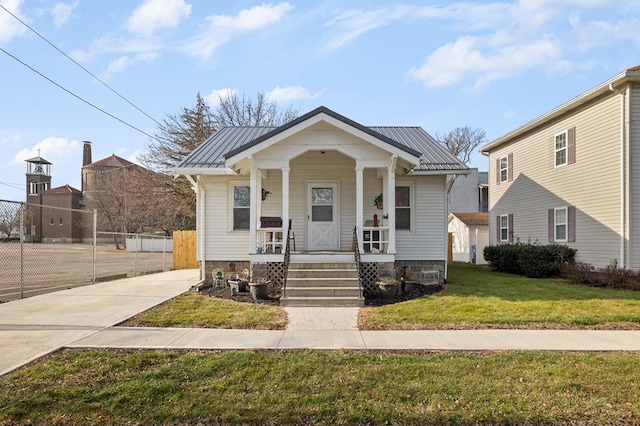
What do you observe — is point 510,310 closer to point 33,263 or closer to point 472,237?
point 33,263

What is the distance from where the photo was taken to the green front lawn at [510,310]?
24.4 feet

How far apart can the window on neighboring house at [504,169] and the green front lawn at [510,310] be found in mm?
10800

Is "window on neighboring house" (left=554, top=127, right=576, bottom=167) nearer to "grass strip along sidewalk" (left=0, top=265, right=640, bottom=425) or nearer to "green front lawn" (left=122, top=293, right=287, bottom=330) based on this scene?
"grass strip along sidewalk" (left=0, top=265, right=640, bottom=425)

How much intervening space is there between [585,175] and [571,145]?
57.2 inches

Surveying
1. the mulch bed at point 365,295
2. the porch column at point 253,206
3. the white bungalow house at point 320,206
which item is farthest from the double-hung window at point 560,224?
the porch column at point 253,206

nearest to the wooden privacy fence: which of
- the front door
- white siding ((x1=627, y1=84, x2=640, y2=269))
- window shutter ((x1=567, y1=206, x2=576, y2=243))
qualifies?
the front door

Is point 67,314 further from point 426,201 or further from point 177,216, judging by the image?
point 177,216

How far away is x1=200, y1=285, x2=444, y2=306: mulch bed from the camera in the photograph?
31.6 ft

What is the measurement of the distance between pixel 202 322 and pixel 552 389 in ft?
17.6

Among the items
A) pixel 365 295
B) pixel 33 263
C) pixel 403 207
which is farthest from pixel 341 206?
pixel 33 263

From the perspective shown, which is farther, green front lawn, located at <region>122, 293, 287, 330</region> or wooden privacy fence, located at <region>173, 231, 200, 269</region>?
wooden privacy fence, located at <region>173, 231, 200, 269</region>

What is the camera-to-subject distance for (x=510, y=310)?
8328mm

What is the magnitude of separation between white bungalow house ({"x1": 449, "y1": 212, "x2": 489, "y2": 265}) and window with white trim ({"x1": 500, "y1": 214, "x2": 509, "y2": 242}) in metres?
5.00

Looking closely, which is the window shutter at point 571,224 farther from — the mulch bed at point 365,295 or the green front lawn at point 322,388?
the green front lawn at point 322,388
